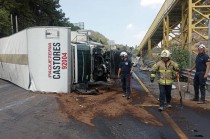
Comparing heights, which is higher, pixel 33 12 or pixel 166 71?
pixel 33 12

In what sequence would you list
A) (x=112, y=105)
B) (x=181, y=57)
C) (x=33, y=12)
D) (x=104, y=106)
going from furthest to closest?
(x=33, y=12) → (x=181, y=57) → (x=112, y=105) → (x=104, y=106)

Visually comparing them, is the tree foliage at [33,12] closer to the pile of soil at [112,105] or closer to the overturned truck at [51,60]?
the overturned truck at [51,60]

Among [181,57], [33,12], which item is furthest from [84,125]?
[33,12]

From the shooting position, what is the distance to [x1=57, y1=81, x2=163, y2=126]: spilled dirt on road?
34.6ft

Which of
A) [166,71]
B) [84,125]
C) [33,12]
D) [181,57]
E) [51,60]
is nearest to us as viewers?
[84,125]

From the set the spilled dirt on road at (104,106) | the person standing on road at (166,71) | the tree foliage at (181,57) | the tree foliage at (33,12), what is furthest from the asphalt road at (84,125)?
the tree foliage at (33,12)

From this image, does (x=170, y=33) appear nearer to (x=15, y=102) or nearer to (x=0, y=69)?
(x=0, y=69)

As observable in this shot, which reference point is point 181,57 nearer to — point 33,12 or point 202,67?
point 202,67

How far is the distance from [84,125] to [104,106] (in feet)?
9.76

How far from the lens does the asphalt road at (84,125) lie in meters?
8.33

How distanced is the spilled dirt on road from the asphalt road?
237 millimetres

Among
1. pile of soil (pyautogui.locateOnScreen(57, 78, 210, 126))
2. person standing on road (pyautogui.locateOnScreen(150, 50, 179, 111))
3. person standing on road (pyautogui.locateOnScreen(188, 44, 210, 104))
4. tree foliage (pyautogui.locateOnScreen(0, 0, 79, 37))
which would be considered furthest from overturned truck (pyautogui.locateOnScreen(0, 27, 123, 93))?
tree foliage (pyautogui.locateOnScreen(0, 0, 79, 37))

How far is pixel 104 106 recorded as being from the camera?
12.3 meters

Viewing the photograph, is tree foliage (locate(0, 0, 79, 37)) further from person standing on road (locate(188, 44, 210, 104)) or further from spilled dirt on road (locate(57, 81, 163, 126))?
person standing on road (locate(188, 44, 210, 104))
